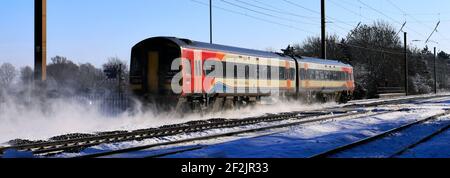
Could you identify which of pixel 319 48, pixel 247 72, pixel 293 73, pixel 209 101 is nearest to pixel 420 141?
pixel 209 101

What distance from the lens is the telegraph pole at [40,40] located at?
59.0 feet

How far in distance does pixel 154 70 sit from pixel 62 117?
4092 mm

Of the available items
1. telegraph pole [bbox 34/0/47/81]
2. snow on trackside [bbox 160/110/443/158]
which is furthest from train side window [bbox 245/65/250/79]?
telegraph pole [bbox 34/0/47/81]

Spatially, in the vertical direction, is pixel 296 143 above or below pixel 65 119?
below

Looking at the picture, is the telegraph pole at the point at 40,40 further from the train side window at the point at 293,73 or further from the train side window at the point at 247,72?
the train side window at the point at 293,73

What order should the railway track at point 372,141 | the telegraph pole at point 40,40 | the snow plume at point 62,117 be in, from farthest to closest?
the telegraph pole at point 40,40
the snow plume at point 62,117
the railway track at point 372,141

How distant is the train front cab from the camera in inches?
817

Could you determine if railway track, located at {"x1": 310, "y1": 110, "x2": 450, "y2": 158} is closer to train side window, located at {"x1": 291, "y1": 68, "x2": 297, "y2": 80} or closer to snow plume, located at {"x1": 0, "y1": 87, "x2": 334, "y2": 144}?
snow plume, located at {"x1": 0, "y1": 87, "x2": 334, "y2": 144}

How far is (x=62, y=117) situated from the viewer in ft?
63.2

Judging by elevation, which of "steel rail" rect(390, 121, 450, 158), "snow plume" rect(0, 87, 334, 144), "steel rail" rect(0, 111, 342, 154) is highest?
"snow plume" rect(0, 87, 334, 144)

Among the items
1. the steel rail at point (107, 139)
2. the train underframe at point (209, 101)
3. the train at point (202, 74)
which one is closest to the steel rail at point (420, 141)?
the steel rail at point (107, 139)

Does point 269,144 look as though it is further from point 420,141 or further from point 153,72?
point 153,72
